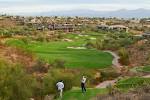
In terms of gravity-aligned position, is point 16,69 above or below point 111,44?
above

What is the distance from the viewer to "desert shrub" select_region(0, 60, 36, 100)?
2951 cm

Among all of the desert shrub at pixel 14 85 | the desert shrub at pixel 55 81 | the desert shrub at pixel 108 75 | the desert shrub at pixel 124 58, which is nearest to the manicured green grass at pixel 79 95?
the desert shrub at pixel 14 85

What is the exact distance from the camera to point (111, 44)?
88.5 m

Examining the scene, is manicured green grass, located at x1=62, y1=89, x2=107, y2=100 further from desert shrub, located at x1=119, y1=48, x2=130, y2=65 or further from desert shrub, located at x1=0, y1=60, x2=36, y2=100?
desert shrub, located at x1=119, y1=48, x2=130, y2=65

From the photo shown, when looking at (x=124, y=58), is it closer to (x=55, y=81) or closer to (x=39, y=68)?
(x=39, y=68)

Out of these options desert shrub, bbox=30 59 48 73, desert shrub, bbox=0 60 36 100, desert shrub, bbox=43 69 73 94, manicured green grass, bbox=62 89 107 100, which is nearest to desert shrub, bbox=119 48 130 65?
desert shrub, bbox=30 59 48 73

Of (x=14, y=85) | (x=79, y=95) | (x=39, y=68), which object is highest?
(x=14, y=85)

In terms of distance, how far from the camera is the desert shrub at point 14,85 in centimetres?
2951

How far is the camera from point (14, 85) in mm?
30359

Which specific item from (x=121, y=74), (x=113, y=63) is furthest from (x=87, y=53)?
(x=121, y=74)

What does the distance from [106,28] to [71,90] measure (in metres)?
117

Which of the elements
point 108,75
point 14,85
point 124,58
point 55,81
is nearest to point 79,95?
point 14,85

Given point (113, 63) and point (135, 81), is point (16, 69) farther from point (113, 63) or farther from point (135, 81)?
point (113, 63)

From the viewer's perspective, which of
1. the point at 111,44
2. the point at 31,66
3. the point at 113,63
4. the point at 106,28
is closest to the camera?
the point at 31,66
